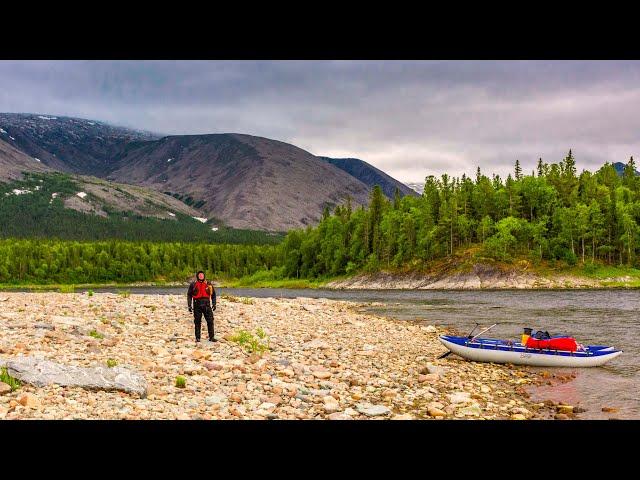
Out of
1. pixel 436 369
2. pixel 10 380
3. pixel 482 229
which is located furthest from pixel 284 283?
pixel 10 380

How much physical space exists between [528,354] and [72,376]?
771 inches

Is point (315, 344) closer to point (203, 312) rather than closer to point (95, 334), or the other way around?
point (203, 312)

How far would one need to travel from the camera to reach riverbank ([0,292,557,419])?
43.0 ft

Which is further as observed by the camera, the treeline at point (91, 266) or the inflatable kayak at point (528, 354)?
the treeline at point (91, 266)

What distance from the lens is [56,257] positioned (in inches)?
7382

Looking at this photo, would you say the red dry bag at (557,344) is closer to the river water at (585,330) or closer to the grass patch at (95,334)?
the river water at (585,330)

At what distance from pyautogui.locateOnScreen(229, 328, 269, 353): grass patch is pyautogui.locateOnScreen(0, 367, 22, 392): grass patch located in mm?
9809

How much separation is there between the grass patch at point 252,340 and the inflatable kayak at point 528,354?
918 cm

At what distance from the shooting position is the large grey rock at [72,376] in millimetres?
13438

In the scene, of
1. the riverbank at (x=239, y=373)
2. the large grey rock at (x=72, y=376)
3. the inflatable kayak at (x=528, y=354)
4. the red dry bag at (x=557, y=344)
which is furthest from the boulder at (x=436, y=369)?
the large grey rock at (x=72, y=376)

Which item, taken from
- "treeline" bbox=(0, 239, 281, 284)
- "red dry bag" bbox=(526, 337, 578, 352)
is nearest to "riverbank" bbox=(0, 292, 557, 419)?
"red dry bag" bbox=(526, 337, 578, 352)

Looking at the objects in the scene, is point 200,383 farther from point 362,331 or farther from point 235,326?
point 362,331
